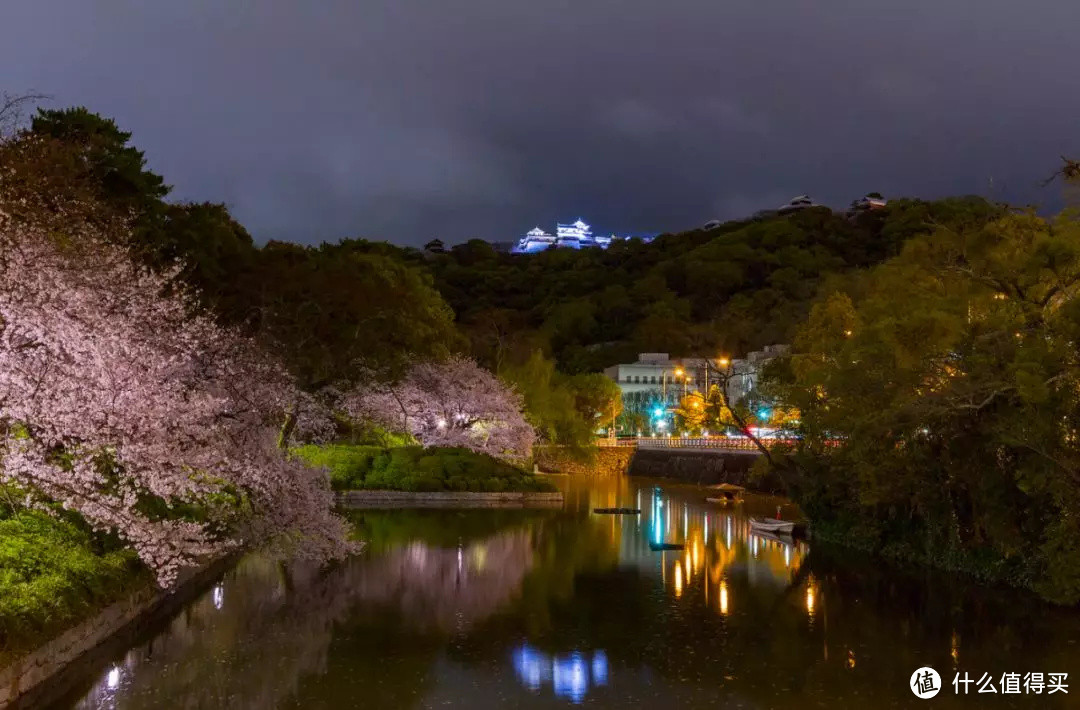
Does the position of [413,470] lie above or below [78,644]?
above

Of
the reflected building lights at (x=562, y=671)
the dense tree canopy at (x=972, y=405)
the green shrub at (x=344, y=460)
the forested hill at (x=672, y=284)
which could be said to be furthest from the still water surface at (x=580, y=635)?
the forested hill at (x=672, y=284)

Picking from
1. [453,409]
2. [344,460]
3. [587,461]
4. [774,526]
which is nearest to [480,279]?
[587,461]

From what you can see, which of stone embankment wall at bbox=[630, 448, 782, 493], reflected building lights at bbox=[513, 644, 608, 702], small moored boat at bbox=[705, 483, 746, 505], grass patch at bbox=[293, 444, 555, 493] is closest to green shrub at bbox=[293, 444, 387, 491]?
grass patch at bbox=[293, 444, 555, 493]

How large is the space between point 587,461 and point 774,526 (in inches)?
1341

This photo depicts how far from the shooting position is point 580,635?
19750 millimetres

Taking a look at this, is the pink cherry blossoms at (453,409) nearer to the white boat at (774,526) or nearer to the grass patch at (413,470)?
the grass patch at (413,470)

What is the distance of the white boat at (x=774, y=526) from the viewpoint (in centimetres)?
3597

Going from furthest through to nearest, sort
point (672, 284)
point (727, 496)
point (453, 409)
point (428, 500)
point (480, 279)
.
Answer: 1. point (480, 279)
2. point (672, 284)
3. point (453, 409)
4. point (727, 496)
5. point (428, 500)

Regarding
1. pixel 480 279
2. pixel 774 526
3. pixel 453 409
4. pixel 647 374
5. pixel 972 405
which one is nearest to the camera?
pixel 972 405

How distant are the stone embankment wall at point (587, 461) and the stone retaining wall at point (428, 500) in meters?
22.7

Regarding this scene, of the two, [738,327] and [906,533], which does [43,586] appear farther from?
[738,327]

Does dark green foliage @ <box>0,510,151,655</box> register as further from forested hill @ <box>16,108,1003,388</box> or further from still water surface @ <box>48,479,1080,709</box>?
forested hill @ <box>16,108,1003,388</box>

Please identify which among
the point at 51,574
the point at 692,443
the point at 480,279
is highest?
the point at 480,279

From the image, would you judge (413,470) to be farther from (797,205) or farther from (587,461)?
(797,205)
